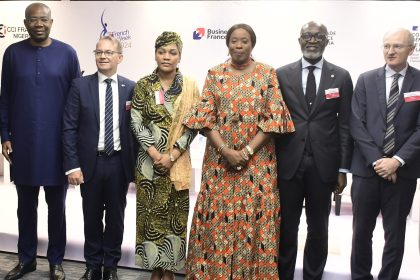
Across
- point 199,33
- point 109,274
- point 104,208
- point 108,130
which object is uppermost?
point 199,33

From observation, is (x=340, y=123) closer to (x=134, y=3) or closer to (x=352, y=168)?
(x=352, y=168)

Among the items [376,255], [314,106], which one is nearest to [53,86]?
[314,106]

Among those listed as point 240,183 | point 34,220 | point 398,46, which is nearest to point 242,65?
point 240,183

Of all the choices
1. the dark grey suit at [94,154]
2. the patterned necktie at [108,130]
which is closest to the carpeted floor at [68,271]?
the dark grey suit at [94,154]

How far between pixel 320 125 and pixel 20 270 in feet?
7.28

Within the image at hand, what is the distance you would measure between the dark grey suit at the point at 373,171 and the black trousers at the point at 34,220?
1.92 m

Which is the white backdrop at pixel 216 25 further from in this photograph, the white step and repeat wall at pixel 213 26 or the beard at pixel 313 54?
the beard at pixel 313 54

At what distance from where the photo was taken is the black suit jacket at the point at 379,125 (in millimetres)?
2779

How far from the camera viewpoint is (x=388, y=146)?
2.80 metres

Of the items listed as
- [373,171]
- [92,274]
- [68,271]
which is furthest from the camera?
[68,271]

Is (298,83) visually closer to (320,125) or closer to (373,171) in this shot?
(320,125)

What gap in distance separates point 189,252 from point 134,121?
870 mm

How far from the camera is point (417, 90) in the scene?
281 centimetres

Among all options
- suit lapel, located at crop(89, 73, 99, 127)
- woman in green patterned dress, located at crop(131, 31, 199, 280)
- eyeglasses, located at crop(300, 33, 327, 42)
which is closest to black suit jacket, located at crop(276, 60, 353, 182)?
eyeglasses, located at crop(300, 33, 327, 42)
